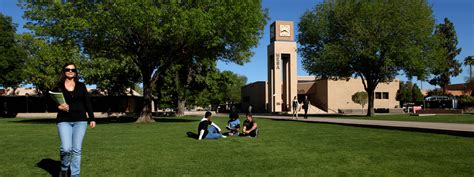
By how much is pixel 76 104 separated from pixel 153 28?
15.5 m

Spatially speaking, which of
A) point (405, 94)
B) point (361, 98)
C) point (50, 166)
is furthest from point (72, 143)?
point (405, 94)

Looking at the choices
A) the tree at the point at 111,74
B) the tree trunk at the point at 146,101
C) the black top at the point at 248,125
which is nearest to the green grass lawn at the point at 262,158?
the black top at the point at 248,125

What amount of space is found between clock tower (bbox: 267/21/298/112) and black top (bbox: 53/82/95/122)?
58.3 metres

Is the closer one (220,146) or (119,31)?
(220,146)

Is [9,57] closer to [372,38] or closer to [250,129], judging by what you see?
[372,38]

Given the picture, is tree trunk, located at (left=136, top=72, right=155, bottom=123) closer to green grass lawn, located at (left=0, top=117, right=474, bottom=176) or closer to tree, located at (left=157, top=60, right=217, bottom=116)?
green grass lawn, located at (left=0, top=117, right=474, bottom=176)

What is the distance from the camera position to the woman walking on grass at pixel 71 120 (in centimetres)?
627

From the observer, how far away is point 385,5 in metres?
35.4

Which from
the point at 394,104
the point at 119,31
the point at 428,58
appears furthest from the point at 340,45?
the point at 394,104

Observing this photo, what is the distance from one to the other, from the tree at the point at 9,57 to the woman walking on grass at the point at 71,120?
125 feet

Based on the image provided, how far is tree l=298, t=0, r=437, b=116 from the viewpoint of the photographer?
3488 centimetres

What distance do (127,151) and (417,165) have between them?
6299 mm

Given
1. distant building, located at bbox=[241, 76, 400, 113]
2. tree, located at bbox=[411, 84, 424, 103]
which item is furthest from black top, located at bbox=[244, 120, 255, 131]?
tree, located at bbox=[411, 84, 424, 103]

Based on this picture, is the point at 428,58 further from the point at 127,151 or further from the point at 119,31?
the point at 127,151
